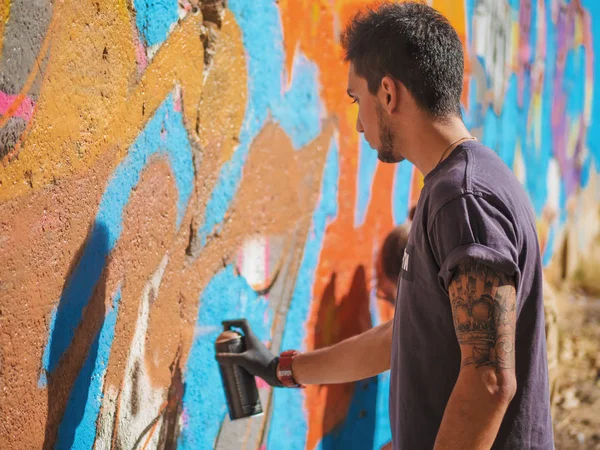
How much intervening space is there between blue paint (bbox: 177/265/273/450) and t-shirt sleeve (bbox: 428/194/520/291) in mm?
1088

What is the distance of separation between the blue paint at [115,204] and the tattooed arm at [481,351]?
92cm

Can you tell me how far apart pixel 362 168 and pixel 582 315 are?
11.2 feet

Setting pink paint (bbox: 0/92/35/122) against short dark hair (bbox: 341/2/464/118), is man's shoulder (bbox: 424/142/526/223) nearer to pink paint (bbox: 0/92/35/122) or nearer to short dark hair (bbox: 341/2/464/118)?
short dark hair (bbox: 341/2/464/118)

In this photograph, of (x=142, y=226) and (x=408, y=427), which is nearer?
(x=408, y=427)

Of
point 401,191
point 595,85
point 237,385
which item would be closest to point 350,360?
point 237,385

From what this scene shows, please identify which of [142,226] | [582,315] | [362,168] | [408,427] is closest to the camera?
[408,427]

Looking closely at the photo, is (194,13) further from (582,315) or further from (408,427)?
(582,315)

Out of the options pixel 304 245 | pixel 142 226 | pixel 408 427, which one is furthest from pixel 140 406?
pixel 304 245

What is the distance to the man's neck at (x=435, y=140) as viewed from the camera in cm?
189

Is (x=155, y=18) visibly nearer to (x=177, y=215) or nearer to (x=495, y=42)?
(x=177, y=215)

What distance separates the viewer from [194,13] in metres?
2.42

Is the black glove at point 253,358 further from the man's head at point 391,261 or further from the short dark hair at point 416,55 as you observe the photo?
the man's head at point 391,261

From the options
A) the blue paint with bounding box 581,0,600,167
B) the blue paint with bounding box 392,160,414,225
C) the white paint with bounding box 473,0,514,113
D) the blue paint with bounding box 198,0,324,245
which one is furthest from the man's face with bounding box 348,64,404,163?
the blue paint with bounding box 581,0,600,167

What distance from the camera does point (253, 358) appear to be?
241cm
